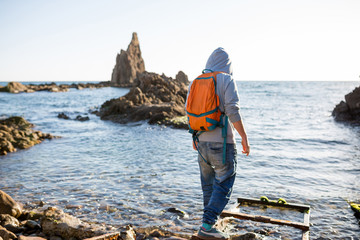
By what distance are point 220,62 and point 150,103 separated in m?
19.4

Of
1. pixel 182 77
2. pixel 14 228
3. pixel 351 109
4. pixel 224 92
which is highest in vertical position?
pixel 182 77

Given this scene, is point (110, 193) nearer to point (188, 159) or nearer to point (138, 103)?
point (188, 159)

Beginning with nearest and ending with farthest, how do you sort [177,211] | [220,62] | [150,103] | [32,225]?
[220,62] < [32,225] < [177,211] < [150,103]

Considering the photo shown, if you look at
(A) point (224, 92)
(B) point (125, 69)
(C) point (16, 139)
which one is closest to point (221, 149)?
(A) point (224, 92)

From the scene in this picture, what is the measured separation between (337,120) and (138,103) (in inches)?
573

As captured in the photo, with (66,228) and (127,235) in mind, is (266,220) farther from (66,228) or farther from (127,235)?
(66,228)

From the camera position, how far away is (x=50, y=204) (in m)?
6.15

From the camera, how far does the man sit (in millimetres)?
3568

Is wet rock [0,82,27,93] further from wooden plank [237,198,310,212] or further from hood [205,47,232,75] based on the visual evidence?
hood [205,47,232,75]

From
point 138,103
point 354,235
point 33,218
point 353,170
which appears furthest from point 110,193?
point 138,103

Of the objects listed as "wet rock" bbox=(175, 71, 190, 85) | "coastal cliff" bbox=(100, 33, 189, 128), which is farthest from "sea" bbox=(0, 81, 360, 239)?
"wet rock" bbox=(175, 71, 190, 85)


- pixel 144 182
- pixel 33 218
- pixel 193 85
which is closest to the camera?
pixel 193 85

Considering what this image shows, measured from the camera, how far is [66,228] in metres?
4.47

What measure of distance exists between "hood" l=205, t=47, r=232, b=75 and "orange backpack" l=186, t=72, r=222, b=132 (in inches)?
6.2
